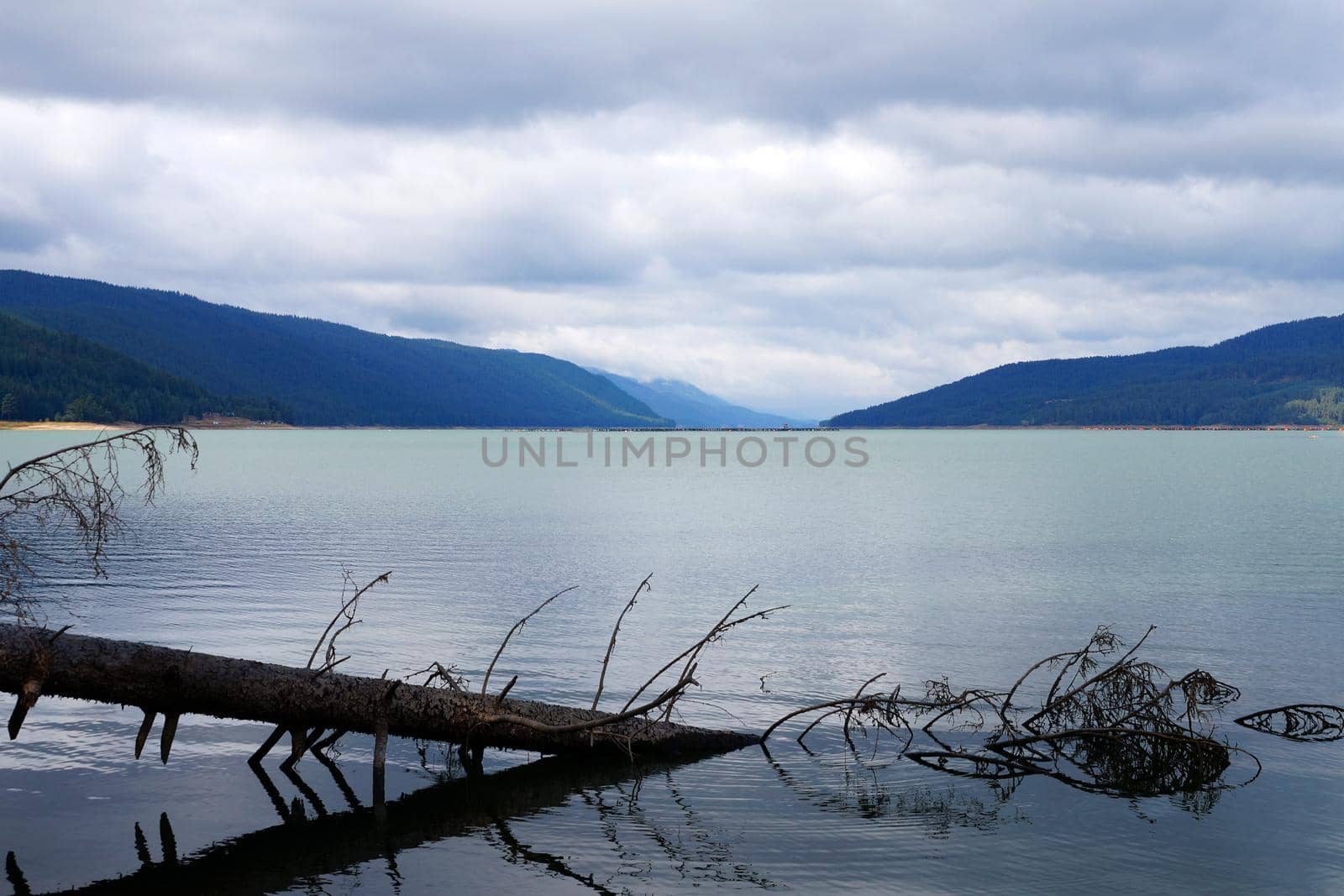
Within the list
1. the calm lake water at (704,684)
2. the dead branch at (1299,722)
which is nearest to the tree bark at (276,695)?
→ the calm lake water at (704,684)

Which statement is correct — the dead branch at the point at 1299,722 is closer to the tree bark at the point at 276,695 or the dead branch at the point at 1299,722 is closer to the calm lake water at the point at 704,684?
the calm lake water at the point at 704,684

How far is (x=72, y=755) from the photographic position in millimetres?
13867

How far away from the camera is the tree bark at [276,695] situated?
437 inches

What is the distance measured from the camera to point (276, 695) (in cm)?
1177

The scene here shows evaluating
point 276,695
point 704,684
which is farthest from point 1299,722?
point 276,695

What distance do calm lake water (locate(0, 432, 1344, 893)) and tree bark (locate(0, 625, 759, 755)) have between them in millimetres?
707

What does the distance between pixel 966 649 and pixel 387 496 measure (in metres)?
53.4

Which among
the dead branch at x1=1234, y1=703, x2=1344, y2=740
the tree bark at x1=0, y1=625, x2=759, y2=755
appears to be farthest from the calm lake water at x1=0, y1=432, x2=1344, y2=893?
the tree bark at x1=0, y1=625, x2=759, y2=755

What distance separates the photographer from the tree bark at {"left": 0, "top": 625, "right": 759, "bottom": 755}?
36.4 feet

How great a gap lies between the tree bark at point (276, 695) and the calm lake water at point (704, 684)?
71 cm

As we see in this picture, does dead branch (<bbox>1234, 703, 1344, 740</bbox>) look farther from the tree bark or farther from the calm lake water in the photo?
the tree bark

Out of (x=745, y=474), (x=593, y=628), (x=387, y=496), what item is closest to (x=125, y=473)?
(x=387, y=496)

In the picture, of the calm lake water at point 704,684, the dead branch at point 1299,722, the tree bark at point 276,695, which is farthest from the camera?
the dead branch at point 1299,722

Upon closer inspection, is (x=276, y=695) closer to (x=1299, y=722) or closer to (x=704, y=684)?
(x=704, y=684)
